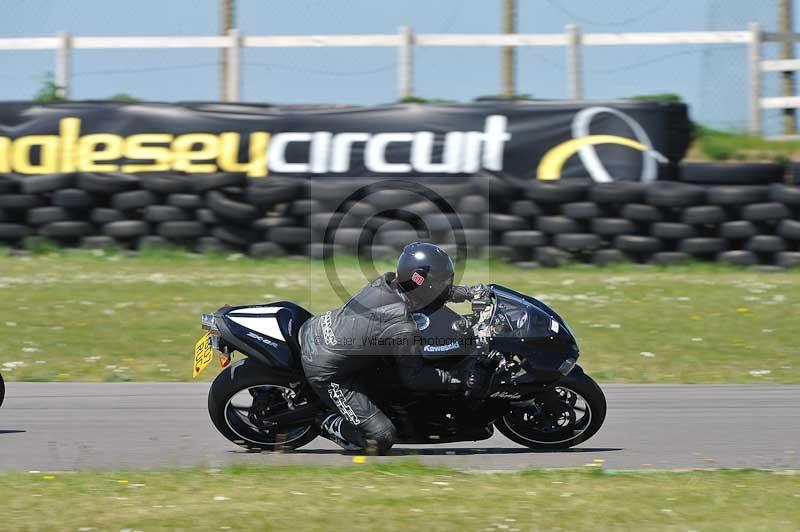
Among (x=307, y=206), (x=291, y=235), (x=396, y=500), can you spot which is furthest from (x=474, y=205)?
(x=396, y=500)

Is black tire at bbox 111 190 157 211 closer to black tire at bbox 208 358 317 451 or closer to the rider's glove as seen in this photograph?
black tire at bbox 208 358 317 451

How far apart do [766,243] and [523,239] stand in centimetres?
267

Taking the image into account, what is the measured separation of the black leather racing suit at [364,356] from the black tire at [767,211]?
7638 millimetres

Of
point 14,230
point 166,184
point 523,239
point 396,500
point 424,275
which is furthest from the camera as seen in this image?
point 14,230

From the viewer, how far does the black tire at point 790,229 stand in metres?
13.4

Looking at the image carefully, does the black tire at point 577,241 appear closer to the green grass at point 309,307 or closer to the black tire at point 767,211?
the green grass at point 309,307

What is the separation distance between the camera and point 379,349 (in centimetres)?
673

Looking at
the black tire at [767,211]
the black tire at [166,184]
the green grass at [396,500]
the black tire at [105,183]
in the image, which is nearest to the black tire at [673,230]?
the black tire at [767,211]

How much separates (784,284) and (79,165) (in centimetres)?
817

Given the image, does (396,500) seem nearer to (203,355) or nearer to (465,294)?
(465,294)

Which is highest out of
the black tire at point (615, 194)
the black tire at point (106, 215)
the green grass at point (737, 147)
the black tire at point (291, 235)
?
the green grass at point (737, 147)

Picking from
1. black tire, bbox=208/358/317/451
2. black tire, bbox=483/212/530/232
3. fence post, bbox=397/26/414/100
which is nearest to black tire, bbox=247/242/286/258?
black tire, bbox=483/212/530/232

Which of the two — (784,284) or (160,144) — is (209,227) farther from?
(784,284)

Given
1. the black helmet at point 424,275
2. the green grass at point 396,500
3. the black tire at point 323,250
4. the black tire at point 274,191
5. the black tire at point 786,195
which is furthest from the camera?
the black tire at point 274,191
